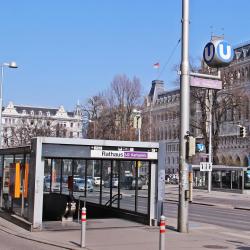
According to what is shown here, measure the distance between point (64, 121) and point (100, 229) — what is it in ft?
496

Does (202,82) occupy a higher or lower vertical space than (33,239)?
→ higher

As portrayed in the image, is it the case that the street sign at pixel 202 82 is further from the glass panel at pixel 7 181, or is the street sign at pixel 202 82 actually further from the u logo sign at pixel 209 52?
the glass panel at pixel 7 181

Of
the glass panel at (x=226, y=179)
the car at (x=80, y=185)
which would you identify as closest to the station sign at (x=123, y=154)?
the car at (x=80, y=185)

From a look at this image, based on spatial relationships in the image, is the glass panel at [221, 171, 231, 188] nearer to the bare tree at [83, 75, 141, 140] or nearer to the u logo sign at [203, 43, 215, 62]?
the bare tree at [83, 75, 141, 140]

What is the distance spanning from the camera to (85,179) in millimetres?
22891

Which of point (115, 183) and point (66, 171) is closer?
point (115, 183)

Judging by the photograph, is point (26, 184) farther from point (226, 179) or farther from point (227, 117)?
point (227, 117)

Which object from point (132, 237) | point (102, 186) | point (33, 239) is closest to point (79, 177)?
point (102, 186)

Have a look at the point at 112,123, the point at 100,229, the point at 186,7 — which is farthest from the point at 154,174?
the point at 112,123

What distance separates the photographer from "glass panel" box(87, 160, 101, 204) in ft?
72.2

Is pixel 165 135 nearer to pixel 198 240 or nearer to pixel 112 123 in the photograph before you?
pixel 112 123

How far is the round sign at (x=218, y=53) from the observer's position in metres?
17.2

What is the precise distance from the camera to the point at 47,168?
21688mm

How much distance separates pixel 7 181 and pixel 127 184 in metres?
4.68
